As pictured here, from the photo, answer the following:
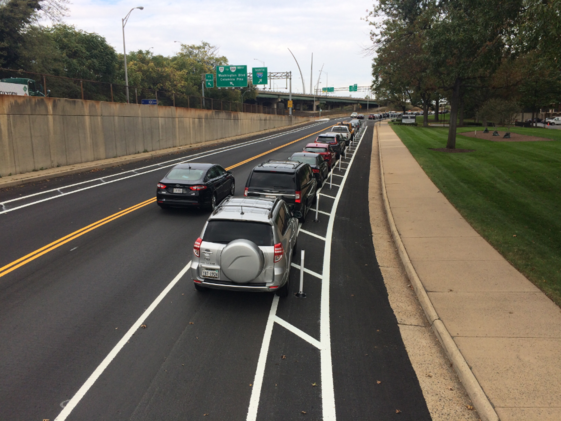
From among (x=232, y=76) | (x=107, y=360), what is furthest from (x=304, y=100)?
(x=107, y=360)

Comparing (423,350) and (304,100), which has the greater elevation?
(304,100)

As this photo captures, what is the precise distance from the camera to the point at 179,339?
656 centimetres

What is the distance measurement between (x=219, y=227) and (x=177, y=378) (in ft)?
8.86

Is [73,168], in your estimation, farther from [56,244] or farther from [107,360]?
[107,360]

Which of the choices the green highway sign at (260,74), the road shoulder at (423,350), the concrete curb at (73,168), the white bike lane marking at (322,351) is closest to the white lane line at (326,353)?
the white bike lane marking at (322,351)

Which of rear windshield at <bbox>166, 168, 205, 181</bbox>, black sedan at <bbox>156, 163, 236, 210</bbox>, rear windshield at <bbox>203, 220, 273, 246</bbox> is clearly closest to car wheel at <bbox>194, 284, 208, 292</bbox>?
rear windshield at <bbox>203, 220, 273, 246</bbox>

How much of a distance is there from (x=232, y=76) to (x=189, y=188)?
41337 mm

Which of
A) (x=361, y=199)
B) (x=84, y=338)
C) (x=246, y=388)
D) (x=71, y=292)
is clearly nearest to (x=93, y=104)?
(x=361, y=199)

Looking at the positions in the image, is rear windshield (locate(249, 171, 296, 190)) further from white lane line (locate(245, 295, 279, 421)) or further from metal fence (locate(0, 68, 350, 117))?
metal fence (locate(0, 68, 350, 117))

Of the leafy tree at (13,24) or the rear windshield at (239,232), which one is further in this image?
the leafy tree at (13,24)

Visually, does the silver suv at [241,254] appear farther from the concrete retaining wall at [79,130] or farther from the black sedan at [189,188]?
Answer: the concrete retaining wall at [79,130]

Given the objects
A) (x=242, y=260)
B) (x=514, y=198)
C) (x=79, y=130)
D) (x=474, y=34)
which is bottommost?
(x=514, y=198)

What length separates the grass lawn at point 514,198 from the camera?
976 cm

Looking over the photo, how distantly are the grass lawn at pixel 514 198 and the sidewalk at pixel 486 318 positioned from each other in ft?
1.74
